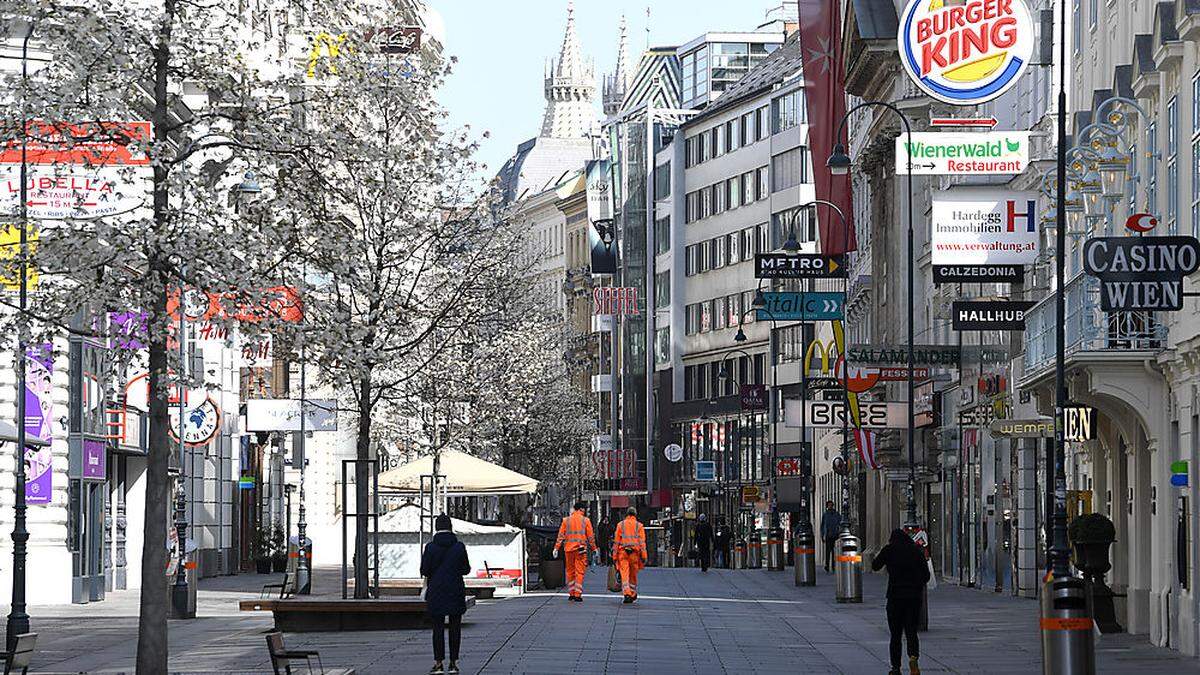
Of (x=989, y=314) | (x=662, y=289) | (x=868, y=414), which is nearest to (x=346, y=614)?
(x=989, y=314)

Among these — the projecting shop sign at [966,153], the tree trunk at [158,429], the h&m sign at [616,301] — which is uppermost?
the h&m sign at [616,301]

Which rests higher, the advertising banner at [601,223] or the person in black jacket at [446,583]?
the advertising banner at [601,223]

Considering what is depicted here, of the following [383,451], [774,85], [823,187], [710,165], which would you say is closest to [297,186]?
[823,187]

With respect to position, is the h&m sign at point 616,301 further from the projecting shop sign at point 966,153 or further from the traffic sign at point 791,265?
the projecting shop sign at point 966,153

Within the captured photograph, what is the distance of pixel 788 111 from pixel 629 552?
71477 millimetres

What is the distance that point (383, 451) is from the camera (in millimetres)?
86500

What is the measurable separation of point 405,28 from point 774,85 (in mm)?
87456

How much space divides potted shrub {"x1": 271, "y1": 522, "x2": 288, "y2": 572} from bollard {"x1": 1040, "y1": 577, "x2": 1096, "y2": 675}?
158 ft

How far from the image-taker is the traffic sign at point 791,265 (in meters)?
51.8

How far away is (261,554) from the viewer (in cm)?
7100

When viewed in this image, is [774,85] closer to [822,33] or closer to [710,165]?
[710,165]

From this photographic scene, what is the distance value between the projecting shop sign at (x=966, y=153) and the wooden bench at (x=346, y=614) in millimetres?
11766

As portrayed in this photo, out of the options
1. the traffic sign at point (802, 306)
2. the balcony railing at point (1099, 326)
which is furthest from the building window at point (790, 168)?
the balcony railing at point (1099, 326)

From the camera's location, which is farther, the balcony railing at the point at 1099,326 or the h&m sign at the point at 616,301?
the h&m sign at the point at 616,301
